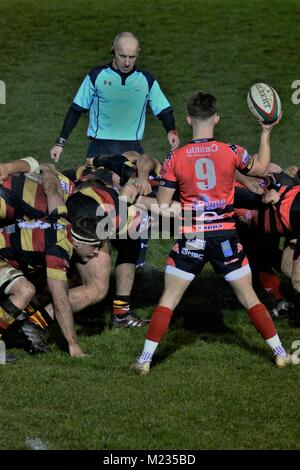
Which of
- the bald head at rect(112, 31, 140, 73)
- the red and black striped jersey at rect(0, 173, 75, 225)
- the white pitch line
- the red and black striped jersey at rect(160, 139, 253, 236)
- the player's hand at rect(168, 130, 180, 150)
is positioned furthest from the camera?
the player's hand at rect(168, 130, 180, 150)

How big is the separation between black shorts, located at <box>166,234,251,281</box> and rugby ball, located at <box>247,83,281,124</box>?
3.69 feet

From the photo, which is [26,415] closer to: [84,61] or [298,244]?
[298,244]

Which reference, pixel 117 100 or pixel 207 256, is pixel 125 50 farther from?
pixel 207 256

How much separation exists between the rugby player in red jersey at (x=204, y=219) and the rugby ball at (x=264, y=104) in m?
0.49

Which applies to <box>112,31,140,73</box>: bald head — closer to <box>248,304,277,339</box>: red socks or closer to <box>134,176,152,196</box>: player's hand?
<box>134,176,152,196</box>: player's hand

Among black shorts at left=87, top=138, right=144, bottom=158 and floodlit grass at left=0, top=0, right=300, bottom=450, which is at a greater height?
black shorts at left=87, top=138, right=144, bottom=158

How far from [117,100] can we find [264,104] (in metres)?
A: 3.62

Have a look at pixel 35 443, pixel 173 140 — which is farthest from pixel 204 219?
pixel 173 140

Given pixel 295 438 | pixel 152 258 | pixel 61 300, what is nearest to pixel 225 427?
pixel 295 438

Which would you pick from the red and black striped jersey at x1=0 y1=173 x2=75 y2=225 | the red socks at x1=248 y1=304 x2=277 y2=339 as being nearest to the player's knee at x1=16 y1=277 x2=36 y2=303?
the red and black striped jersey at x1=0 y1=173 x2=75 y2=225

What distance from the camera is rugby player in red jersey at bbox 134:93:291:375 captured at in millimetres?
8070

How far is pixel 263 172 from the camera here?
331 inches

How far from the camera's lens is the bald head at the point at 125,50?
1108cm

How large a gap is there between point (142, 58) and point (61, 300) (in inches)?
630
